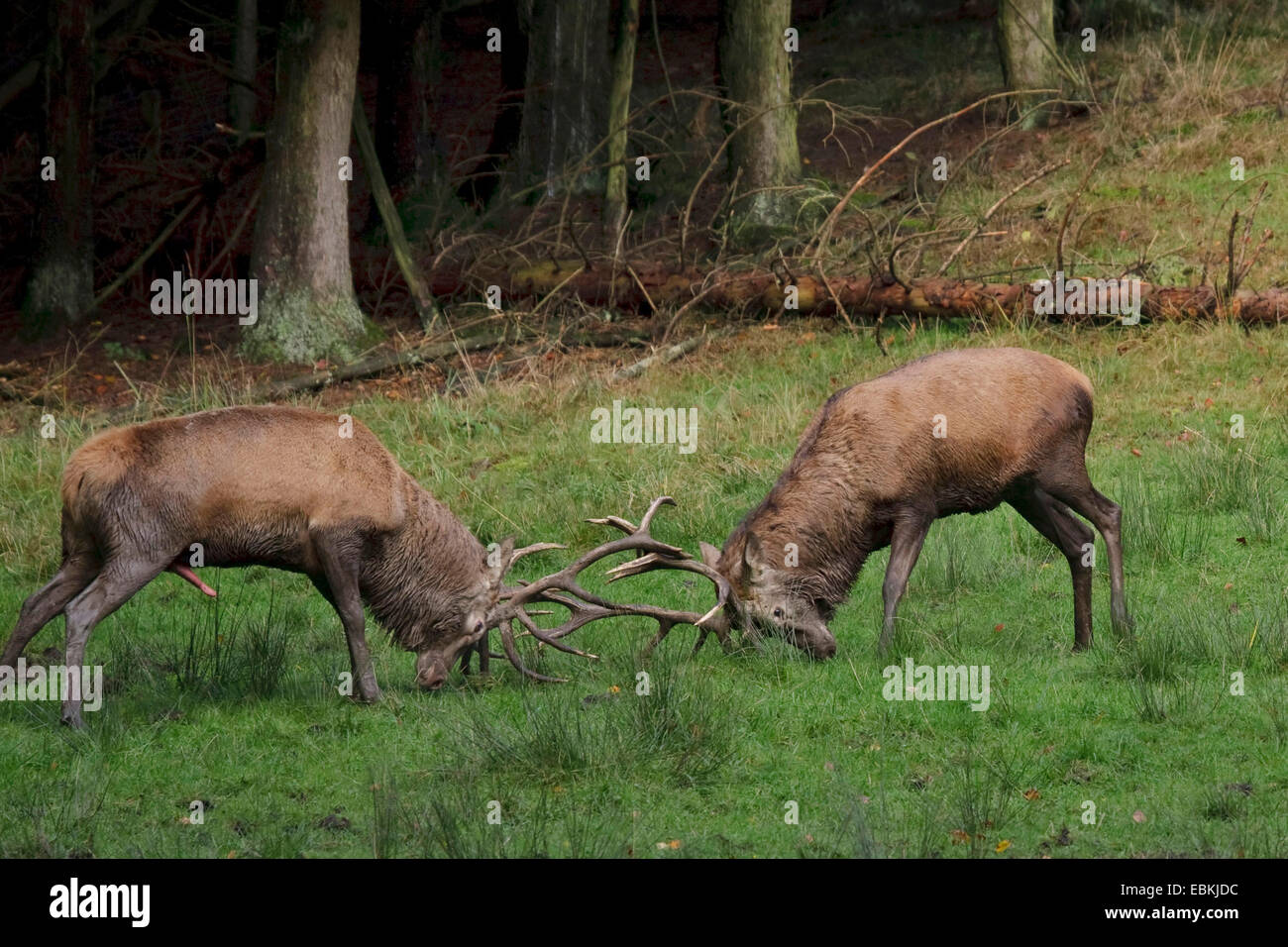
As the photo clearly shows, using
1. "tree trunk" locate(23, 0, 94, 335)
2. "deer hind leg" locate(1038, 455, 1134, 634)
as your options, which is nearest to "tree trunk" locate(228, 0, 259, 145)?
"tree trunk" locate(23, 0, 94, 335)

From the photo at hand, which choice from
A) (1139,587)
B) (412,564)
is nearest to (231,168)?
(412,564)

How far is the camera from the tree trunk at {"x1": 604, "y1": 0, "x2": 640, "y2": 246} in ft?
55.7

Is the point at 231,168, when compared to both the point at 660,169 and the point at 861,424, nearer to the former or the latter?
the point at 660,169

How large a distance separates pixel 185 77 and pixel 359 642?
54.0 ft

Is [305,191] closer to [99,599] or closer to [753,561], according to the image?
[753,561]

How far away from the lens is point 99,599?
7391mm

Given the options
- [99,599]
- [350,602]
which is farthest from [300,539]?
[99,599]

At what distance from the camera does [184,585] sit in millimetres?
10516

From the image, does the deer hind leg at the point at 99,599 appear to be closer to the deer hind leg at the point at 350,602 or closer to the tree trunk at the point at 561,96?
the deer hind leg at the point at 350,602

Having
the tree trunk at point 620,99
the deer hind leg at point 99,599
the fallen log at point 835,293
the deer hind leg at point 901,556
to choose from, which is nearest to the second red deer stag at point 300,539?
the deer hind leg at point 99,599

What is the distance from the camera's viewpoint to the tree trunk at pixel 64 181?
647 inches

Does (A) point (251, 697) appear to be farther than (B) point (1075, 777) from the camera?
Yes

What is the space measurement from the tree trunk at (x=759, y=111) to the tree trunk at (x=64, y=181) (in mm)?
6458

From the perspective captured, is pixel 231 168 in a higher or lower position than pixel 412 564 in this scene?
higher
